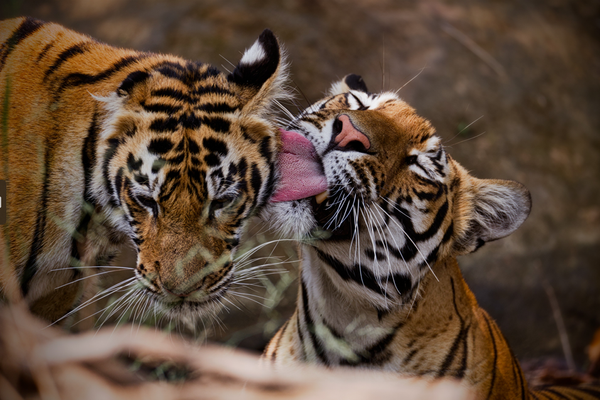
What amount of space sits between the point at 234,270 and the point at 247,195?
36 centimetres

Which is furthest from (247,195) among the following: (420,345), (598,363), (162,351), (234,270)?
(598,363)

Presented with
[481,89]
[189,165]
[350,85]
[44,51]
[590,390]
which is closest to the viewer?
[189,165]

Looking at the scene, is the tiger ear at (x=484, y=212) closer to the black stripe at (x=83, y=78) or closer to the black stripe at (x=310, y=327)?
the black stripe at (x=310, y=327)

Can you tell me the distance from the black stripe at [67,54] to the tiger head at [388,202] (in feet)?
3.94

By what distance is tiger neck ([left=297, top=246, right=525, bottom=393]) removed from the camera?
2.42m

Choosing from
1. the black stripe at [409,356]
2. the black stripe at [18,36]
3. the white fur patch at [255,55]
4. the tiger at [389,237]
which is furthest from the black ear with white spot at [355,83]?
the black stripe at [18,36]

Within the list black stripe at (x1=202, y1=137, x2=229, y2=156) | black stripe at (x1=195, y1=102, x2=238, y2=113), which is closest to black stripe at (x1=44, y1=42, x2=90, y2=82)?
black stripe at (x1=195, y1=102, x2=238, y2=113)

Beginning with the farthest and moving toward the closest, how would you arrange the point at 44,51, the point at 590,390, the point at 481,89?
the point at 481,89
the point at 590,390
the point at 44,51

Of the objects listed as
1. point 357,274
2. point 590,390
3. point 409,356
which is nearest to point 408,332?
point 409,356

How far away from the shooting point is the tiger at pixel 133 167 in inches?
80.5

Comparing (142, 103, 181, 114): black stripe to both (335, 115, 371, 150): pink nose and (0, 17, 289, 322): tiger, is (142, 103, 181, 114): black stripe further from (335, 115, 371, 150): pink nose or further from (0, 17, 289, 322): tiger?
(335, 115, 371, 150): pink nose

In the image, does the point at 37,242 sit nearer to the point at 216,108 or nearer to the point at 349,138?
the point at 216,108

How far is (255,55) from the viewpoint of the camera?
94.7 inches

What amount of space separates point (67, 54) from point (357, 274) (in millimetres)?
1865
